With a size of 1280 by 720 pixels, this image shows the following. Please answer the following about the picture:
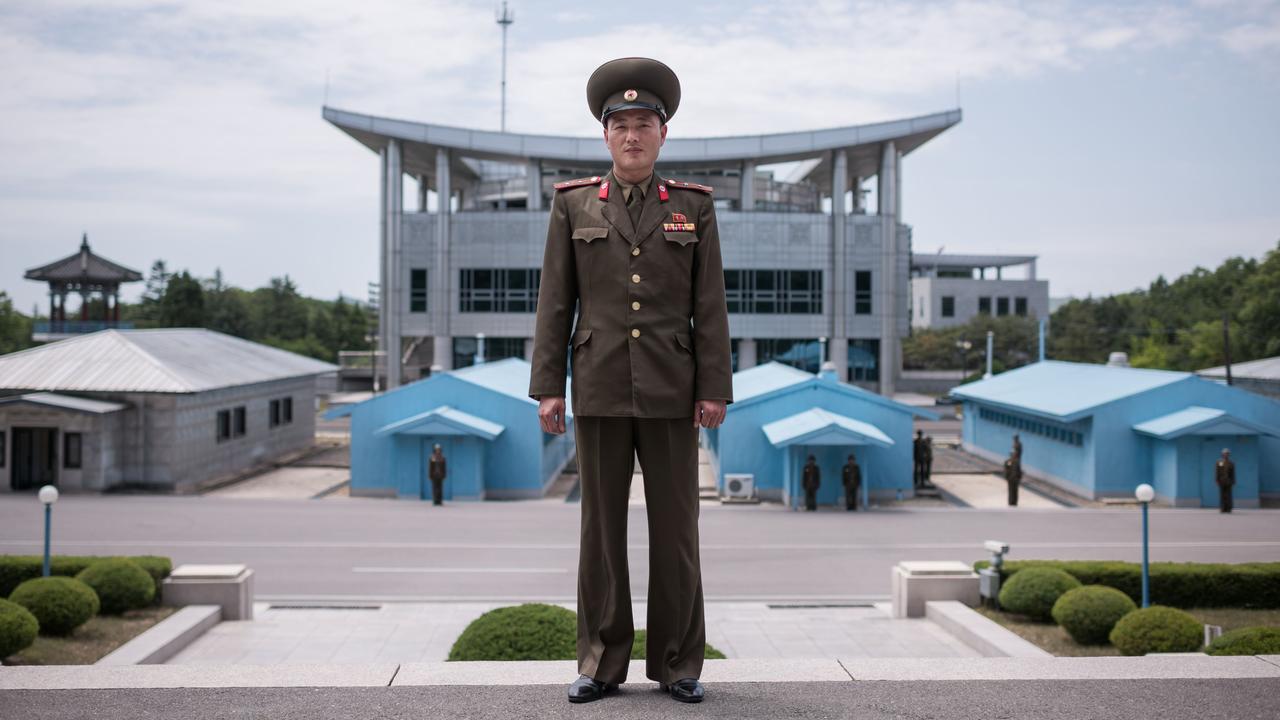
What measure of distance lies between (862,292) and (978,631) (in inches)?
1624

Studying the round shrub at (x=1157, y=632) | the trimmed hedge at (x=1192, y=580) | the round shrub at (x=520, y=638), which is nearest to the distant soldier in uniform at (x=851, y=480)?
the trimmed hedge at (x=1192, y=580)

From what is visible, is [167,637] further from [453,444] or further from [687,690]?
[453,444]

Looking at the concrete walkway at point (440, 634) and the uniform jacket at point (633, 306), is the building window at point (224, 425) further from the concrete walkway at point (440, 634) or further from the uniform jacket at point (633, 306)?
the uniform jacket at point (633, 306)

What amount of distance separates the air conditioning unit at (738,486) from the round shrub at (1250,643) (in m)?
15.5

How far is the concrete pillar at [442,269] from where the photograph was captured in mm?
48875

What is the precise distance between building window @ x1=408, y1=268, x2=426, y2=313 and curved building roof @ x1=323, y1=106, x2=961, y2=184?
21.4 feet

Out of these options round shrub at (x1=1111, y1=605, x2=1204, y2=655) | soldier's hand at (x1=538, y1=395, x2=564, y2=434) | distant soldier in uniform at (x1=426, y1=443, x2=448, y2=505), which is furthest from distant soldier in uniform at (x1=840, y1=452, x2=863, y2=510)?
soldier's hand at (x1=538, y1=395, x2=564, y2=434)

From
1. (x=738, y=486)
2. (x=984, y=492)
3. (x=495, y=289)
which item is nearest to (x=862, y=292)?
(x=495, y=289)

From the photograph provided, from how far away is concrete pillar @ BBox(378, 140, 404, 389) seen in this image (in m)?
48.9

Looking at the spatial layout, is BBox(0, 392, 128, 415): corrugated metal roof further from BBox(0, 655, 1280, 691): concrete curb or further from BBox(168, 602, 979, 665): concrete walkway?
BBox(0, 655, 1280, 691): concrete curb

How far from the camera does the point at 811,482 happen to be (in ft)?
68.7

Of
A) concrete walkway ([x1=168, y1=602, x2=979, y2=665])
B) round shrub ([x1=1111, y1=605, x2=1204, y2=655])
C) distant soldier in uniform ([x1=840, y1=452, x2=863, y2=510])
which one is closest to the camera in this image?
round shrub ([x1=1111, y1=605, x2=1204, y2=655])

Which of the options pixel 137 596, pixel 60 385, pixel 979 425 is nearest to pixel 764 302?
pixel 979 425

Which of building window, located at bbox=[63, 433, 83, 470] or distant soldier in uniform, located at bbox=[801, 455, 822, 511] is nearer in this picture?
distant soldier in uniform, located at bbox=[801, 455, 822, 511]
